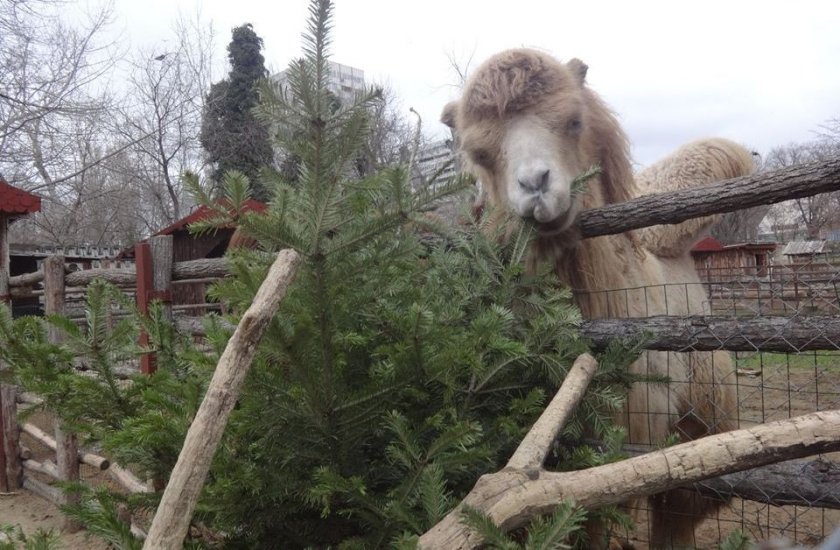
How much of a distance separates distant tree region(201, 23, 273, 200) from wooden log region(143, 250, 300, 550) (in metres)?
14.9

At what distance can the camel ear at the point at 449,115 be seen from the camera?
332 centimetres

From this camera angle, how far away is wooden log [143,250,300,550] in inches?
45.9

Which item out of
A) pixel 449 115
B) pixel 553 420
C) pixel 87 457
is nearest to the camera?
pixel 553 420

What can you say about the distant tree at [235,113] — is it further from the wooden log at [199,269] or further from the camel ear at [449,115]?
the camel ear at [449,115]

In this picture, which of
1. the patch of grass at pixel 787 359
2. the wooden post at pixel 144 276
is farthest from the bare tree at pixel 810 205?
the wooden post at pixel 144 276

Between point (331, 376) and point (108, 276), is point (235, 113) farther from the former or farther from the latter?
point (331, 376)

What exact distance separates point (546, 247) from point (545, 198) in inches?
15.4

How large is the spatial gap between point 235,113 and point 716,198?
1617cm

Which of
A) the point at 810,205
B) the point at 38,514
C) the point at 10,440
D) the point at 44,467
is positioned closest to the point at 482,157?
the point at 38,514

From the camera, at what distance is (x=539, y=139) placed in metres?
2.52

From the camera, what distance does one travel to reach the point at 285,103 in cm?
134

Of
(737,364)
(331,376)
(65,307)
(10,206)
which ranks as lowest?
(737,364)

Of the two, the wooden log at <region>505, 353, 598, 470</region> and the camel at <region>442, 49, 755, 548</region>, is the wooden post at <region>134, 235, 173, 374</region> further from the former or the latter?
the wooden log at <region>505, 353, 598, 470</region>

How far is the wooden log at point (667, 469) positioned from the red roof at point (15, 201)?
8.53m
